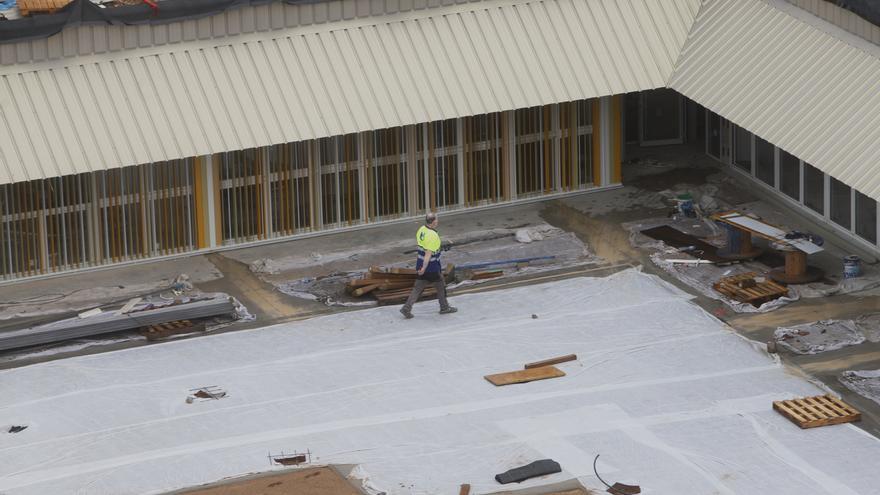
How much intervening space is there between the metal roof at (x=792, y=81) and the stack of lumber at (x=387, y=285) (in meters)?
6.71

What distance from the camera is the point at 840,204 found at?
112ft

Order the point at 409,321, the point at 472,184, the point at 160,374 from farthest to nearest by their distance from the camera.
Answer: the point at 472,184
the point at 409,321
the point at 160,374

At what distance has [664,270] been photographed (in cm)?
3331

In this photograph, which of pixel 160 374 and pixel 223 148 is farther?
pixel 223 148

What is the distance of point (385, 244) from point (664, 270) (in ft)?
17.7

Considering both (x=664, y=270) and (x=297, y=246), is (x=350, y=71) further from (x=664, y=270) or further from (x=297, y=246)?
(x=664, y=270)

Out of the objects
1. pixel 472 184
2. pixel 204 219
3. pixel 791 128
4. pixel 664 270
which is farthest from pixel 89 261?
pixel 791 128

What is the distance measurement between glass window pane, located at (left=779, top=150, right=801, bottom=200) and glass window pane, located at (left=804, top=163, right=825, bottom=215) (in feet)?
0.93

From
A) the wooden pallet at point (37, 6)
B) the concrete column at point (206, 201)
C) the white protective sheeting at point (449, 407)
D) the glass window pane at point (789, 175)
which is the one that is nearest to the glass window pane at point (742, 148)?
the glass window pane at point (789, 175)

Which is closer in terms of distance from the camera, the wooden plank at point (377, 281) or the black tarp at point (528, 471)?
the black tarp at point (528, 471)

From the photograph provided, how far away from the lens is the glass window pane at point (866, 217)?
109ft

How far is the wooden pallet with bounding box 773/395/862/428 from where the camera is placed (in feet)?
87.9

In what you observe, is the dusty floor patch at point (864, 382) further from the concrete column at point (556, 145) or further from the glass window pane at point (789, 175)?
the concrete column at point (556, 145)

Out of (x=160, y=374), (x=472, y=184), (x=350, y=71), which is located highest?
(x=350, y=71)
